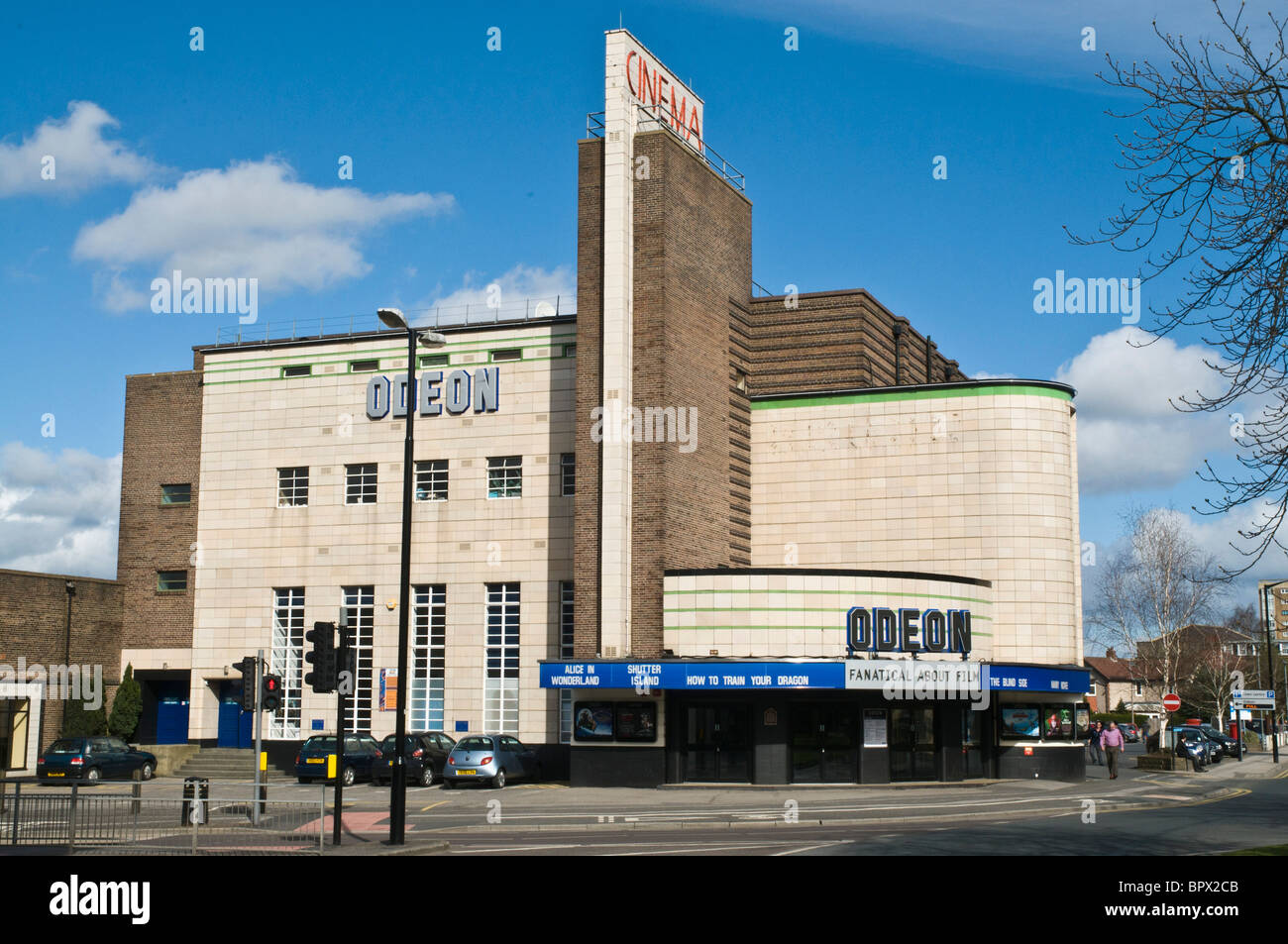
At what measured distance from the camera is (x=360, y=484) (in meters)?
45.8

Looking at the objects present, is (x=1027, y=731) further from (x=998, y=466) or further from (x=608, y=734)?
(x=608, y=734)

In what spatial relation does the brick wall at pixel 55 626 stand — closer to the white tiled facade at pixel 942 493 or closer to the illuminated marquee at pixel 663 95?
the white tiled facade at pixel 942 493

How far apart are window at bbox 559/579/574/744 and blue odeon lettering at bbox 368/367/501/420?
22.5 ft

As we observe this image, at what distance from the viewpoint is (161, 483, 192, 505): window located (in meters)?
48.3

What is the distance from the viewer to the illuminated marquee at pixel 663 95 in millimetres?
40781

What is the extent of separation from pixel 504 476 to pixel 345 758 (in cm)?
1079

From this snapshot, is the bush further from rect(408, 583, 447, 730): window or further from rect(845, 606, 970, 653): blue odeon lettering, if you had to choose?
rect(845, 606, 970, 653): blue odeon lettering

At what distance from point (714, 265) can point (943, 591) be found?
1302 cm

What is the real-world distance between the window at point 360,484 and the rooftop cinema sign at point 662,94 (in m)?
15.8

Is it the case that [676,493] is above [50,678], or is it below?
above

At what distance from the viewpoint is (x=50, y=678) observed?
1785 inches

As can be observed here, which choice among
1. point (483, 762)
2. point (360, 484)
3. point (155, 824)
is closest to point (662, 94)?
point (360, 484)

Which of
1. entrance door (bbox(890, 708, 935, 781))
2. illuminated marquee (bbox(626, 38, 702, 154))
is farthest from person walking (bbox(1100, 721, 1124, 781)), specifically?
illuminated marquee (bbox(626, 38, 702, 154))

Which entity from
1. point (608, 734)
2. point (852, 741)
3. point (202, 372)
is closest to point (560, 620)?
point (608, 734)
